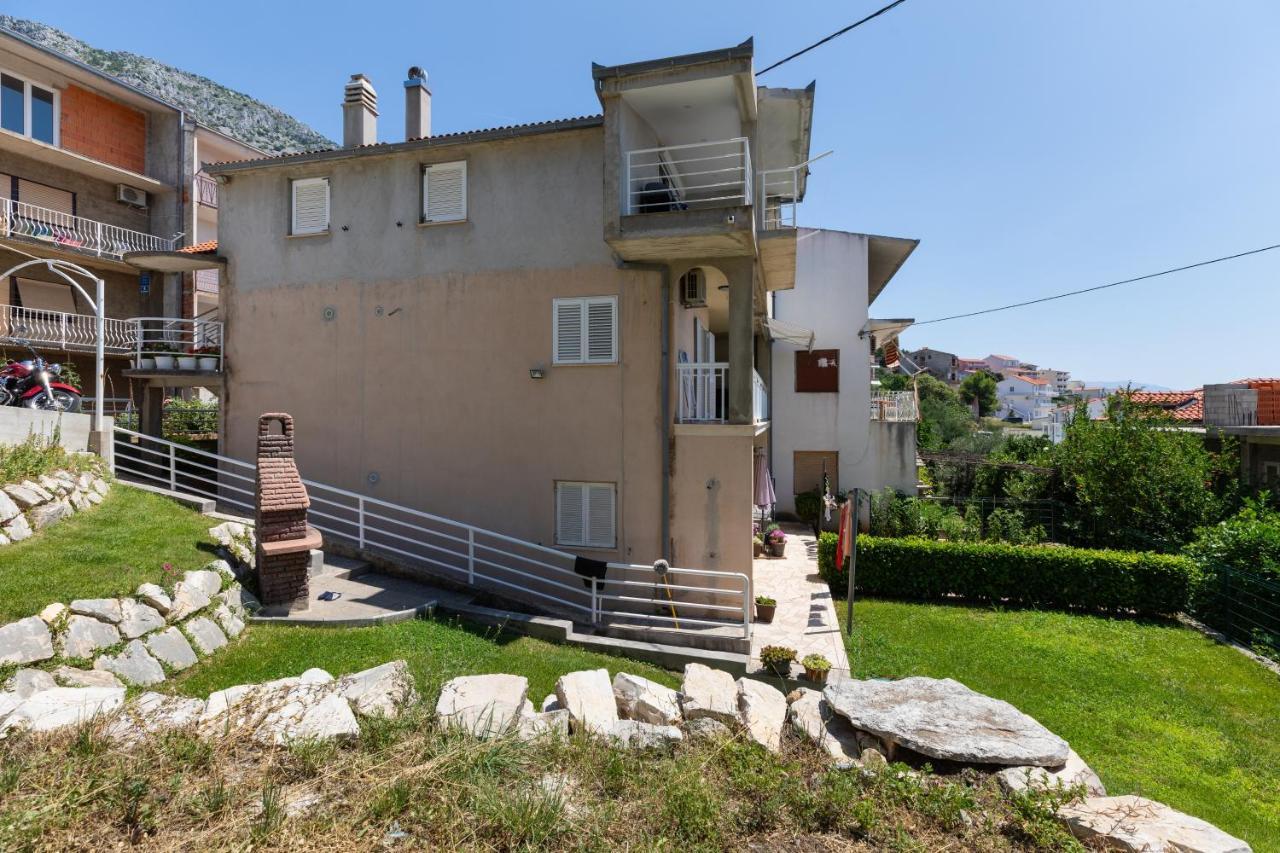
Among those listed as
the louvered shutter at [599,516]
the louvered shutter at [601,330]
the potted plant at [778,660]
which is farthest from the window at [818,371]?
the potted plant at [778,660]

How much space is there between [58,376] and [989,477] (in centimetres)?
2623

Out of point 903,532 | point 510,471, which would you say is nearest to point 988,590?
point 903,532

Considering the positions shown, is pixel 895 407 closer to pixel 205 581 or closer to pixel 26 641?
pixel 205 581

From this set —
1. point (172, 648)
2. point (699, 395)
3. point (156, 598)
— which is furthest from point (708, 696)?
point (156, 598)

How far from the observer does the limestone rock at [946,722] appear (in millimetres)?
5371

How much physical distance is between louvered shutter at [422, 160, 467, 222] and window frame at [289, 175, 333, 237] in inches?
86.7

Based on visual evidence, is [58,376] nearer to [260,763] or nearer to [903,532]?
[260,763]

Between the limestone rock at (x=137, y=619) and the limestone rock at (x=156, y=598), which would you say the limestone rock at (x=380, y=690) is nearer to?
the limestone rock at (x=137, y=619)

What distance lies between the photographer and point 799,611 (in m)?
12.2

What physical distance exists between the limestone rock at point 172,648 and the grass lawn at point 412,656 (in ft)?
0.49

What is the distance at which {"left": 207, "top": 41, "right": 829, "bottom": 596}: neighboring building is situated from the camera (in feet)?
36.0

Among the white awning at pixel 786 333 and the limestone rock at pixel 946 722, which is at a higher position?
the white awning at pixel 786 333

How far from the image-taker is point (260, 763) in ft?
15.2

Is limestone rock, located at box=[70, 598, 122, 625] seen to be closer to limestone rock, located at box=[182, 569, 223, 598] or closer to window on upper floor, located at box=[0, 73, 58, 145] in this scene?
limestone rock, located at box=[182, 569, 223, 598]
